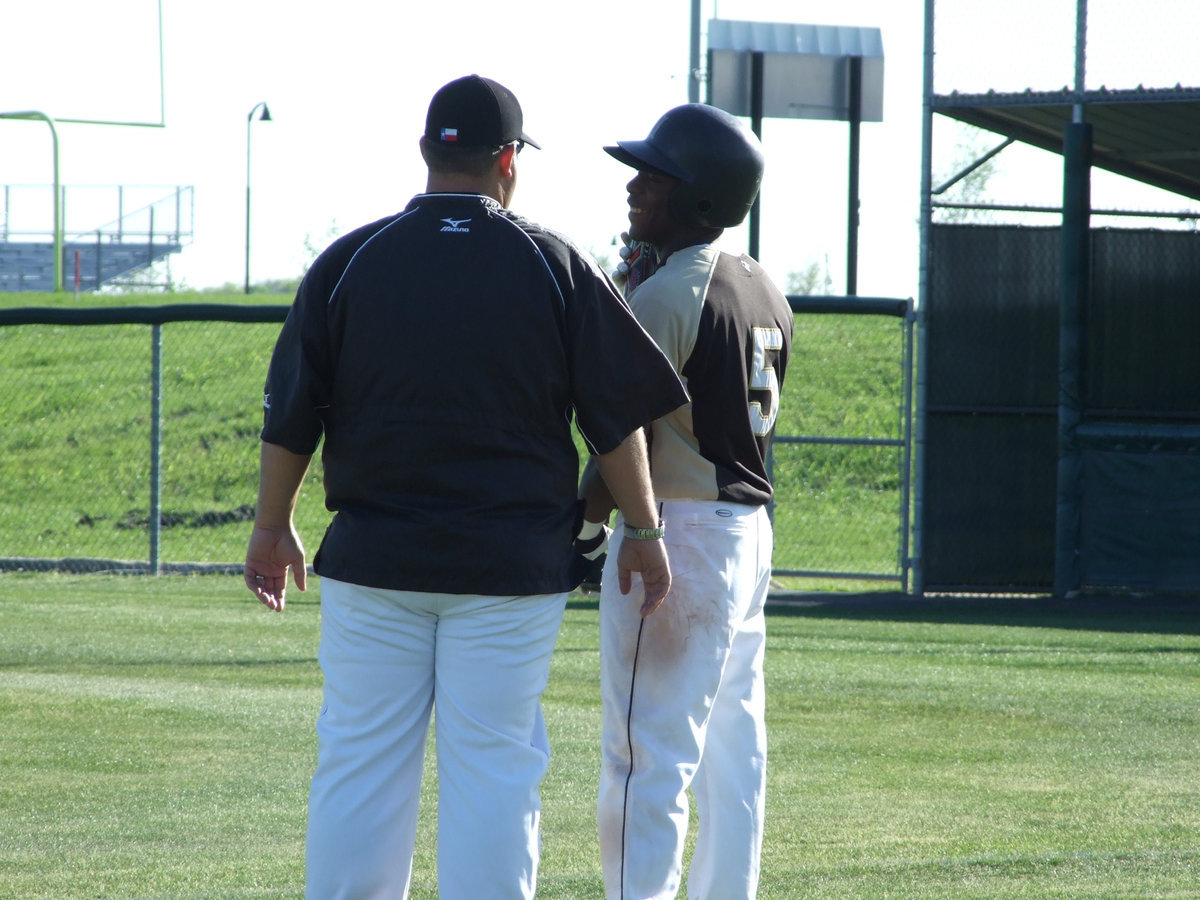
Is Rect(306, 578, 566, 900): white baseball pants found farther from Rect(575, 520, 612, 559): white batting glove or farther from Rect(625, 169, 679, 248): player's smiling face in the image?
Rect(625, 169, 679, 248): player's smiling face

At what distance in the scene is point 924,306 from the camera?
13.8 m

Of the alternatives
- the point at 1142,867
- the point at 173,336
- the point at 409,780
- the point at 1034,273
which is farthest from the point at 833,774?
the point at 173,336

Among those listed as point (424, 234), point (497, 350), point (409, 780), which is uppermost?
point (424, 234)

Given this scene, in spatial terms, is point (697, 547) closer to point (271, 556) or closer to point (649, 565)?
point (649, 565)

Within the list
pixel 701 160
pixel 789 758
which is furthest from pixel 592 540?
pixel 789 758

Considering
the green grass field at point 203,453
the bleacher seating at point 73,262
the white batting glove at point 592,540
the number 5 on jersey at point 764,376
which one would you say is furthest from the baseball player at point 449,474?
the bleacher seating at point 73,262

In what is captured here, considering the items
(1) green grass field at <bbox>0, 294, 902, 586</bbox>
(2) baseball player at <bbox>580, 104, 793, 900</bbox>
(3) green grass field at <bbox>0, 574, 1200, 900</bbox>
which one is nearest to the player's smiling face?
(2) baseball player at <bbox>580, 104, 793, 900</bbox>

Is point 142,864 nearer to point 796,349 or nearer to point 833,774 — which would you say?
point 833,774

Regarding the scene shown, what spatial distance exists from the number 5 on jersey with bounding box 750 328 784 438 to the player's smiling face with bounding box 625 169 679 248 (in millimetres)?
373

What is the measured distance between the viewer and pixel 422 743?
11.1ft

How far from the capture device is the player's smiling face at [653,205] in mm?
3916

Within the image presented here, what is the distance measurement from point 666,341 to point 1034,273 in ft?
37.5

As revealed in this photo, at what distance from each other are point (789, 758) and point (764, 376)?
3.03m

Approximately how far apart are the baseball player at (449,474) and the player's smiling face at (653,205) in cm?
59
